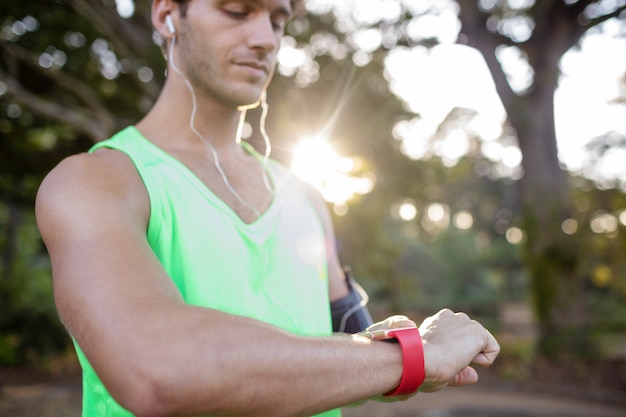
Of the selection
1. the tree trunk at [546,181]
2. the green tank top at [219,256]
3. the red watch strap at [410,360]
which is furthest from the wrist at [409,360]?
the tree trunk at [546,181]

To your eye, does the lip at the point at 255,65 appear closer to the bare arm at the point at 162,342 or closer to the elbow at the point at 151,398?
the bare arm at the point at 162,342

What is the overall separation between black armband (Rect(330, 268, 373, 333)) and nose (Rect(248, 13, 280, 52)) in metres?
0.79

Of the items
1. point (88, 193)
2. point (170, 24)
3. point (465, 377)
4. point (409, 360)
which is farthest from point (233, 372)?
point (170, 24)

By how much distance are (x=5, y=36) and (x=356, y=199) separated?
787 centimetres

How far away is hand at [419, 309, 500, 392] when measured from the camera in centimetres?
110

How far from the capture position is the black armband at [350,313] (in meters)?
1.67

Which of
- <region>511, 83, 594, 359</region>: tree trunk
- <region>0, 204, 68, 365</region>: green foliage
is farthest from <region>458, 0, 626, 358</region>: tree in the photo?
<region>0, 204, 68, 365</region>: green foliage

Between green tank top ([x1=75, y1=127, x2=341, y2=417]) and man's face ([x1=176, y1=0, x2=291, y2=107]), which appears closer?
green tank top ([x1=75, y1=127, x2=341, y2=417])

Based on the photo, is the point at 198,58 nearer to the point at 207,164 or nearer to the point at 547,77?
the point at 207,164

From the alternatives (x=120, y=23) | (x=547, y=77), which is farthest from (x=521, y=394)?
(x=120, y=23)

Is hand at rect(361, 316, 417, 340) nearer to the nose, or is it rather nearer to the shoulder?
the shoulder

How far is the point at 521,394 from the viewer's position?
1145cm

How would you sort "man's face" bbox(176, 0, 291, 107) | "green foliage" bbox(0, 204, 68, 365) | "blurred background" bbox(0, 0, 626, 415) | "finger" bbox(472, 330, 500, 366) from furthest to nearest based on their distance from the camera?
"green foliage" bbox(0, 204, 68, 365) < "blurred background" bbox(0, 0, 626, 415) < "man's face" bbox(176, 0, 291, 107) < "finger" bbox(472, 330, 500, 366)

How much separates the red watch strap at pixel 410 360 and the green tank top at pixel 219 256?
35cm
